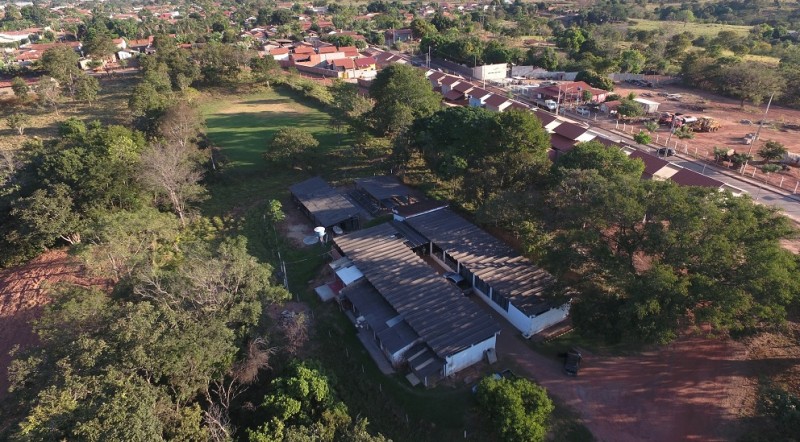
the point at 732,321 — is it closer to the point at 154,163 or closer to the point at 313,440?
the point at 313,440

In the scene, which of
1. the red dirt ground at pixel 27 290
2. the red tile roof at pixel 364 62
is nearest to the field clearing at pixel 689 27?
the red tile roof at pixel 364 62

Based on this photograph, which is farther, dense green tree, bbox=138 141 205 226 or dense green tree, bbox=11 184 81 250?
dense green tree, bbox=138 141 205 226

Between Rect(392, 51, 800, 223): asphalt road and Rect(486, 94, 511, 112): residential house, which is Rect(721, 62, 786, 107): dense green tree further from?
Rect(486, 94, 511, 112): residential house

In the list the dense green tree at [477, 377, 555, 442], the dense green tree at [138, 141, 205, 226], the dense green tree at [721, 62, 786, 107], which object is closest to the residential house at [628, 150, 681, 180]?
the dense green tree at [477, 377, 555, 442]

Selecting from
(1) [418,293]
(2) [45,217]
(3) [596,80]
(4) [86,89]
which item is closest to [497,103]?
(3) [596,80]

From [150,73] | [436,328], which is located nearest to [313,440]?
[436,328]

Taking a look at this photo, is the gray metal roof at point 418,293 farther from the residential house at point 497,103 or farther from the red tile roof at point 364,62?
the red tile roof at point 364,62
